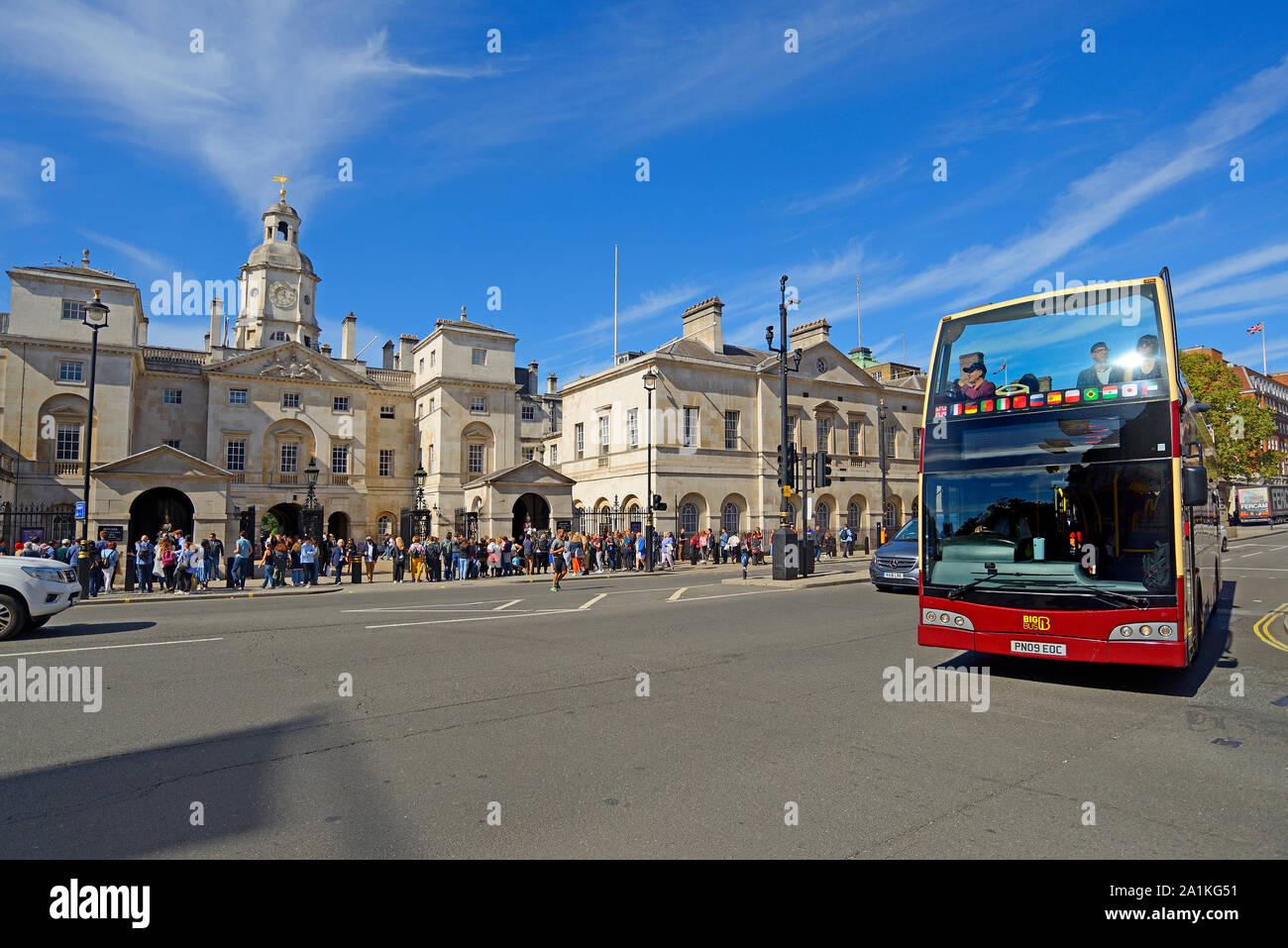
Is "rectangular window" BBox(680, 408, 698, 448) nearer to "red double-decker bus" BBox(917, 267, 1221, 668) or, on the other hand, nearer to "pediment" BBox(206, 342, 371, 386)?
"pediment" BBox(206, 342, 371, 386)

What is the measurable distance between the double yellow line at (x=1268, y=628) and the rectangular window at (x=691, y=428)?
85.3 ft

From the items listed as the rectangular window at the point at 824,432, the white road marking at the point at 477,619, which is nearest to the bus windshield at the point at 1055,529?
the white road marking at the point at 477,619

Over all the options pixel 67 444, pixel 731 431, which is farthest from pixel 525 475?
pixel 67 444

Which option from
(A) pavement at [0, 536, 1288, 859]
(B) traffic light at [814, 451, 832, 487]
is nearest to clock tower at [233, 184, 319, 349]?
(B) traffic light at [814, 451, 832, 487]

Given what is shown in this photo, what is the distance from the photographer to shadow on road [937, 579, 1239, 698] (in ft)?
26.1

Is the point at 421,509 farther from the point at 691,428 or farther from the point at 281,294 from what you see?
the point at 281,294

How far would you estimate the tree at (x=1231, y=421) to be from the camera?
54.9 metres

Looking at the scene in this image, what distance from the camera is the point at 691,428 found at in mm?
38719

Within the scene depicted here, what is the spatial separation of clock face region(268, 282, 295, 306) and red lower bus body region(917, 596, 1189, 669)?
60.4m

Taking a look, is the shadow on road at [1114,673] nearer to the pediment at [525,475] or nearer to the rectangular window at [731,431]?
the pediment at [525,475]

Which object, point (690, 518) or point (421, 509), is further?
point (421, 509)

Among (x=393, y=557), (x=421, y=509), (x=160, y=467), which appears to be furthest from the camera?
(x=421, y=509)

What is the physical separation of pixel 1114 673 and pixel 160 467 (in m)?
34.6
